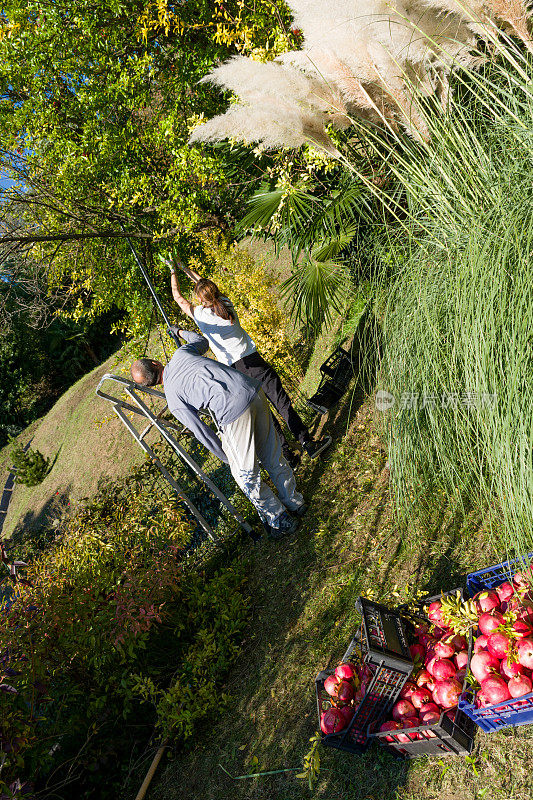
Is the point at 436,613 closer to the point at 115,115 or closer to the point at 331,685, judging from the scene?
the point at 331,685

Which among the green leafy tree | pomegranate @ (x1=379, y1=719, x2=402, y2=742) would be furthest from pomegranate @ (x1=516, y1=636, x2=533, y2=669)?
the green leafy tree

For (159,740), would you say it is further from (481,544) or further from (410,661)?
(481,544)

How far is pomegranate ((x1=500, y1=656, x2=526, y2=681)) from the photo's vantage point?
1888 mm

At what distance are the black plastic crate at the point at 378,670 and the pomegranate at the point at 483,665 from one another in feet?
0.90

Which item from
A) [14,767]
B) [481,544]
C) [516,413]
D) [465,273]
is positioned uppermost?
[465,273]

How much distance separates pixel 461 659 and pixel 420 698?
0.77ft

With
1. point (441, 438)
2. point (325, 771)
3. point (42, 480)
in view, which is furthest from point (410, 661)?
point (42, 480)

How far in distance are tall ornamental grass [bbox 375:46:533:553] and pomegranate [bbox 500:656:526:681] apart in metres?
0.40

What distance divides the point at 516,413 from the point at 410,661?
3.65 ft

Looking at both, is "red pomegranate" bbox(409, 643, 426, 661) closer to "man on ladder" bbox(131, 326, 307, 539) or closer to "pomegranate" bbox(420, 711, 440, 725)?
"pomegranate" bbox(420, 711, 440, 725)

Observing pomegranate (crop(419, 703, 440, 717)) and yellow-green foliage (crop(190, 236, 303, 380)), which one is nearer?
pomegranate (crop(419, 703, 440, 717))

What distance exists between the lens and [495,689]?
1.89m

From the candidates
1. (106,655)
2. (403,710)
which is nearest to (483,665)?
(403,710)

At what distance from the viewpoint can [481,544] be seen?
2.77m
